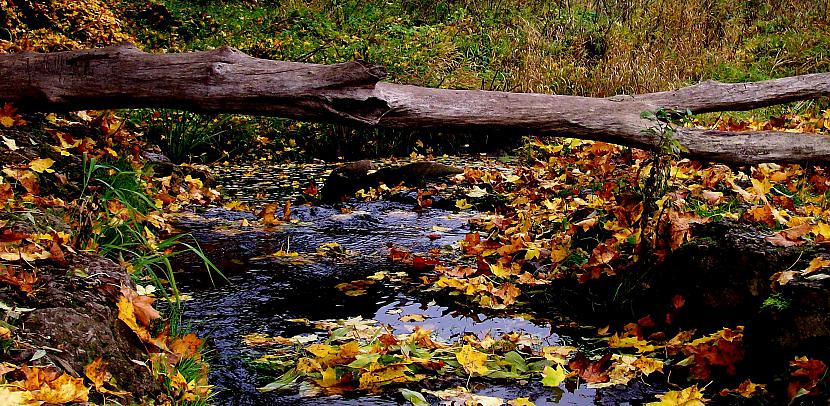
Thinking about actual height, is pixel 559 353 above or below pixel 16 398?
below

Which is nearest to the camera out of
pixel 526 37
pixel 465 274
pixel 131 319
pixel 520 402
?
pixel 131 319

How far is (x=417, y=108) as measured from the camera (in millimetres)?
4566

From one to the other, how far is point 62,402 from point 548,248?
2980 millimetres

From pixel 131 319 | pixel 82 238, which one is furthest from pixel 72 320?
pixel 82 238

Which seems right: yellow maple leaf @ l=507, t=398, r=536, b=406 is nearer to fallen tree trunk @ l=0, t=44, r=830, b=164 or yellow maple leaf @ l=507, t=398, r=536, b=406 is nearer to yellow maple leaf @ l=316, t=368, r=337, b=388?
yellow maple leaf @ l=316, t=368, r=337, b=388

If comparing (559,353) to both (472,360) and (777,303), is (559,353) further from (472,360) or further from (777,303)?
(777,303)

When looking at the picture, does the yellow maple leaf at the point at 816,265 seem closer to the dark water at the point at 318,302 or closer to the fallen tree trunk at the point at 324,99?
the dark water at the point at 318,302

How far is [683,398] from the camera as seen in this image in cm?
250

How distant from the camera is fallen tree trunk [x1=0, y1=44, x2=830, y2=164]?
4.42 m

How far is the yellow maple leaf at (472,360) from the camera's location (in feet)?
8.95

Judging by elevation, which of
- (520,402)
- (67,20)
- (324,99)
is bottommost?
(520,402)

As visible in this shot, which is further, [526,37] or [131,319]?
[526,37]

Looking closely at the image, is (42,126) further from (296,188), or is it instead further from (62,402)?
(62,402)

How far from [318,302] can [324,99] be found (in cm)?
125
